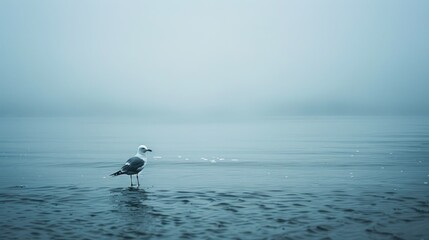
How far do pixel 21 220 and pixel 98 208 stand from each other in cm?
301

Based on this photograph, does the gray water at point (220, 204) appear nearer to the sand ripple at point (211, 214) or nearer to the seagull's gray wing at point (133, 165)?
the sand ripple at point (211, 214)

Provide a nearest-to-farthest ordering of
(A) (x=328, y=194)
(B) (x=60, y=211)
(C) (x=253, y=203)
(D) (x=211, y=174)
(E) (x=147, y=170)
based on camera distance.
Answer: (B) (x=60, y=211)
(C) (x=253, y=203)
(A) (x=328, y=194)
(D) (x=211, y=174)
(E) (x=147, y=170)

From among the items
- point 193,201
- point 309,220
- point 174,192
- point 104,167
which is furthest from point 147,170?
point 309,220

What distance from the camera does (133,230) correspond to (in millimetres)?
14039

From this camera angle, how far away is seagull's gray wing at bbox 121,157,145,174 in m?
24.2

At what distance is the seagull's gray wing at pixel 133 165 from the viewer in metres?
24.2

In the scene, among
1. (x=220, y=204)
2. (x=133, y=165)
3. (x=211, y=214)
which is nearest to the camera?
(x=211, y=214)

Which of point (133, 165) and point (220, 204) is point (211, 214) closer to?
point (220, 204)

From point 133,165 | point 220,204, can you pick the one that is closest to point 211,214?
point 220,204

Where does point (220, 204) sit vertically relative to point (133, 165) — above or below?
below

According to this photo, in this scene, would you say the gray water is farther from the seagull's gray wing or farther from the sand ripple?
the seagull's gray wing

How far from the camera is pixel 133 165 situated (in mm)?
24391

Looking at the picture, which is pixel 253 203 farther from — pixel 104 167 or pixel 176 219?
pixel 104 167

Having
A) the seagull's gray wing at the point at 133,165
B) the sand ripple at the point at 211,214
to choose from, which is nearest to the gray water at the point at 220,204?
the sand ripple at the point at 211,214
